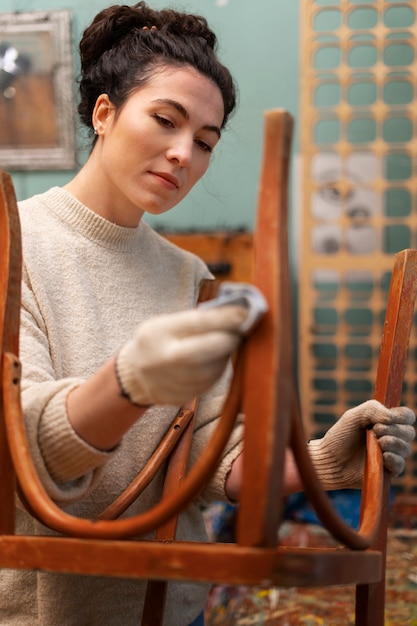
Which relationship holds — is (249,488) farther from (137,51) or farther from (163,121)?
(137,51)

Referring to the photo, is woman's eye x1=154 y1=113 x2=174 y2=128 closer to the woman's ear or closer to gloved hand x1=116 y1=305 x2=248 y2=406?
the woman's ear

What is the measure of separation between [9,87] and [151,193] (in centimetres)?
234

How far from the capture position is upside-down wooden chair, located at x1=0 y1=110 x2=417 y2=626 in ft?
1.94

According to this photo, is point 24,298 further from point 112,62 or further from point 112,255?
point 112,62

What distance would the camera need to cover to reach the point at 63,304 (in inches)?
42.3

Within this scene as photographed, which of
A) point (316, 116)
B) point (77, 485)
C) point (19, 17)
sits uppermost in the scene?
point (19, 17)

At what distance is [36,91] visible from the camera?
3111 millimetres

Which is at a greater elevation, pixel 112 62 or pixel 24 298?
pixel 112 62

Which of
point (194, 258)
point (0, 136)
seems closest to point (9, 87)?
point (0, 136)

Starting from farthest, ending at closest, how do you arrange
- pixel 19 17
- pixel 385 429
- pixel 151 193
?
pixel 19 17
pixel 151 193
pixel 385 429

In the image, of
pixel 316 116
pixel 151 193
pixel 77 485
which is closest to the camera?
pixel 77 485

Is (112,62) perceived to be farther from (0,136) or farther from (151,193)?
(0,136)

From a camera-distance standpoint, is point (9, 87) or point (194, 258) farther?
point (9, 87)

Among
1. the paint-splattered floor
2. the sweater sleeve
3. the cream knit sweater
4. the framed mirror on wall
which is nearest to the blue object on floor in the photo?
the cream knit sweater
